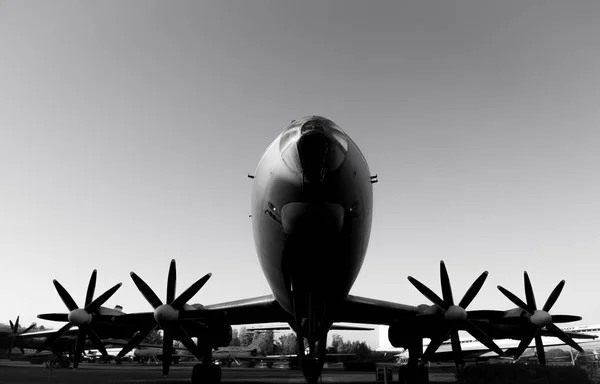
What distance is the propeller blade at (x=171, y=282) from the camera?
1542 centimetres

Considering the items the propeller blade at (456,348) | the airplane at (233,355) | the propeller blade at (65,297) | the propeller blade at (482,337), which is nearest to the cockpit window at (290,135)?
the propeller blade at (482,337)

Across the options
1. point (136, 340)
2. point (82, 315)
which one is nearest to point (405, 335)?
point (136, 340)

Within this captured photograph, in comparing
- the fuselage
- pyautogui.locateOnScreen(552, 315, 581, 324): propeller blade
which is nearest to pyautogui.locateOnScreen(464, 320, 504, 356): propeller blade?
pyautogui.locateOnScreen(552, 315, 581, 324): propeller blade

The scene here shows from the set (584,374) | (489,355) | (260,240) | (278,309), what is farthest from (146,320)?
(489,355)

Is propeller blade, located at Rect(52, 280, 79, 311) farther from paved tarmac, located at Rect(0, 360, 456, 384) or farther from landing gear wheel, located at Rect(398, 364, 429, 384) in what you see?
landing gear wheel, located at Rect(398, 364, 429, 384)

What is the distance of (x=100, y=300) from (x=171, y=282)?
3.42m

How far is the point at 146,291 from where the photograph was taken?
50.1ft

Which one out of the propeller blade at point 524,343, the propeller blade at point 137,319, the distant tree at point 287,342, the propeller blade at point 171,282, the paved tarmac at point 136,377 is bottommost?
the distant tree at point 287,342

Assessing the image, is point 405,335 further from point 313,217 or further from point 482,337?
point 313,217

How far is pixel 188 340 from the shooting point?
15.2 metres

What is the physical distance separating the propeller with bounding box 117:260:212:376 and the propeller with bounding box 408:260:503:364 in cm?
800

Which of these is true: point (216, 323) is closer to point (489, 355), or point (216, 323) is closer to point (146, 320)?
point (146, 320)

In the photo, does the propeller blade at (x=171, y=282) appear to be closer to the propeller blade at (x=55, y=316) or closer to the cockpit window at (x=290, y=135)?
the propeller blade at (x=55, y=316)

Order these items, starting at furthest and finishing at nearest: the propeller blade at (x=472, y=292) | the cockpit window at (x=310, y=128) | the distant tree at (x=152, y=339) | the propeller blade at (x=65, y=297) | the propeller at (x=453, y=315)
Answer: the distant tree at (x=152, y=339) → the propeller blade at (x=65, y=297) → the propeller blade at (x=472, y=292) → the propeller at (x=453, y=315) → the cockpit window at (x=310, y=128)
